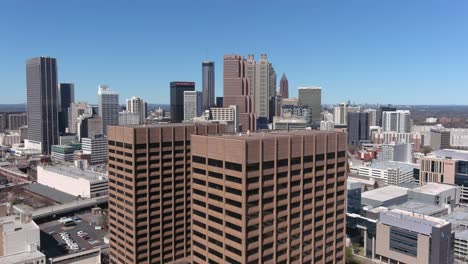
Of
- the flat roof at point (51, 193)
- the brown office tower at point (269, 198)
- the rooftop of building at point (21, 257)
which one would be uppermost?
the brown office tower at point (269, 198)

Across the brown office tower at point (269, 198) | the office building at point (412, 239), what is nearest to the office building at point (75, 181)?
the office building at point (412, 239)

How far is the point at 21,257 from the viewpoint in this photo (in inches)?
3157

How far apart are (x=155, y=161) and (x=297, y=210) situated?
26.9 metres

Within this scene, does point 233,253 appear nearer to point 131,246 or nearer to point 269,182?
point 269,182

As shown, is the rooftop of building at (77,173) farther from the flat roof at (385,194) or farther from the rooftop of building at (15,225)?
the flat roof at (385,194)

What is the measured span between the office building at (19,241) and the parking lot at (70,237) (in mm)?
7767

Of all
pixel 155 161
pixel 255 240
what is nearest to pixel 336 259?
pixel 255 240

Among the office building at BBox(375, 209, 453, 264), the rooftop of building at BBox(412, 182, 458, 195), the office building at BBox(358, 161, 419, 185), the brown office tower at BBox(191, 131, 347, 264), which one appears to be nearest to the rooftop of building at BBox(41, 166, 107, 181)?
the office building at BBox(375, 209, 453, 264)

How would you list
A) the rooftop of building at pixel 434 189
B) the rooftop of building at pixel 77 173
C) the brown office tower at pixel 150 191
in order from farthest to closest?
the rooftop of building at pixel 77 173 < the rooftop of building at pixel 434 189 < the brown office tower at pixel 150 191

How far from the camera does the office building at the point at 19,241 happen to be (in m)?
81.7

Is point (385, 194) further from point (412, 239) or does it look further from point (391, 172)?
point (391, 172)

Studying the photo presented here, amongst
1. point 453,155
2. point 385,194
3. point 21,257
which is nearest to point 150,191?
point 21,257

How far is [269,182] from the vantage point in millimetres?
45125

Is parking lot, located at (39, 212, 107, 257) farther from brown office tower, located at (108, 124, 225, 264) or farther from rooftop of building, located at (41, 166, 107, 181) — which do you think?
brown office tower, located at (108, 124, 225, 264)
